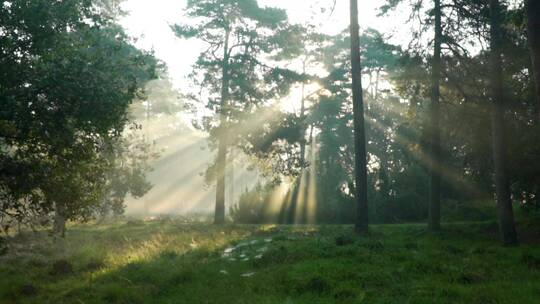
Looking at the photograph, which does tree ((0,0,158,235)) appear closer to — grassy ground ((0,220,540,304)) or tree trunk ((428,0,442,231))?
grassy ground ((0,220,540,304))

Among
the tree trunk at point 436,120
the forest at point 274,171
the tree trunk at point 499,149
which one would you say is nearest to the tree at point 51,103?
the forest at point 274,171

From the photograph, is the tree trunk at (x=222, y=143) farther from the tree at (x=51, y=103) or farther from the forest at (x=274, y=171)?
the tree at (x=51, y=103)

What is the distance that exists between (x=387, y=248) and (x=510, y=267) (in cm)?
354

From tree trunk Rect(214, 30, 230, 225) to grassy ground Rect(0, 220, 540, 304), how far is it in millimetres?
13928


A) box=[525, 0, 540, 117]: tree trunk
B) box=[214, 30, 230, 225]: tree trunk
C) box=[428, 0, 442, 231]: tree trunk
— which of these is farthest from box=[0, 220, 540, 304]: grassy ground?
box=[214, 30, 230, 225]: tree trunk

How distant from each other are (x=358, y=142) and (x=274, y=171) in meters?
11.7

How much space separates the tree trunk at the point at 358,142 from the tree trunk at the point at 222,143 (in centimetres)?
1150

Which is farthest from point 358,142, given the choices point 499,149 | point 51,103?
point 51,103

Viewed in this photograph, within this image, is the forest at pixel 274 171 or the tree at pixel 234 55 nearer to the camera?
the forest at pixel 274 171

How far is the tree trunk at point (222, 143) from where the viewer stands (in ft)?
97.7

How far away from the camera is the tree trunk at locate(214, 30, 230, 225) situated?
29781mm

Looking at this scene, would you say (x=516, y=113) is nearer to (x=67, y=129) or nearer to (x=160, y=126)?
(x=67, y=129)

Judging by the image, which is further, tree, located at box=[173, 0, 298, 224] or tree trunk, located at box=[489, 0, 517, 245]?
tree, located at box=[173, 0, 298, 224]

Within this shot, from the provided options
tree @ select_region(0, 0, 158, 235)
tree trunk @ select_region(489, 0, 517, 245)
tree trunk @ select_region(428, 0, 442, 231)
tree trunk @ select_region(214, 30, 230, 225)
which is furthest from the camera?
tree trunk @ select_region(214, 30, 230, 225)
